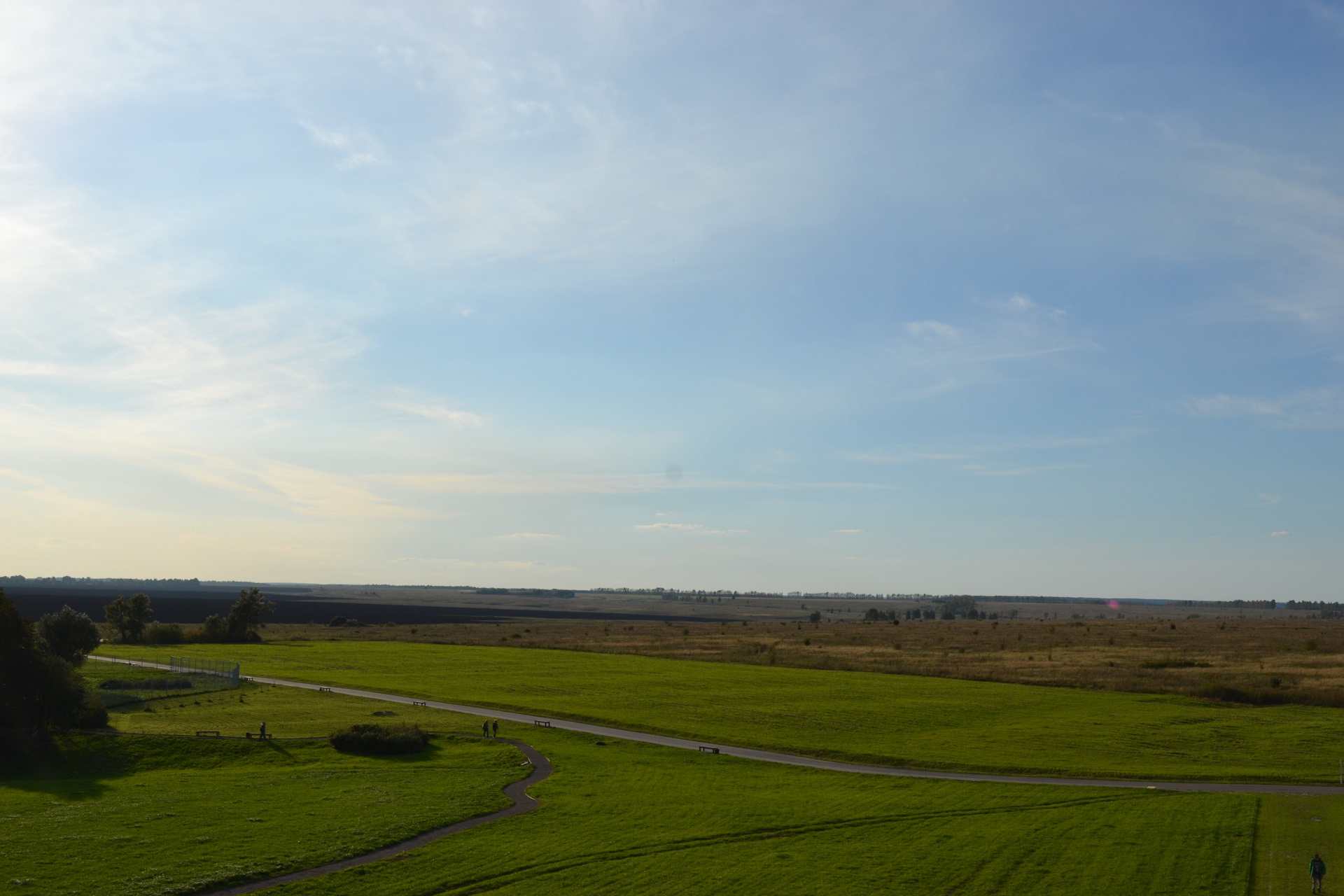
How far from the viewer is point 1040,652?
134 m

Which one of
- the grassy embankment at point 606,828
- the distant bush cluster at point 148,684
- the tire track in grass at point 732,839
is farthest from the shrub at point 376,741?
the distant bush cluster at point 148,684

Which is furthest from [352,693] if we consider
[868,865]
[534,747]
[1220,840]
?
[1220,840]

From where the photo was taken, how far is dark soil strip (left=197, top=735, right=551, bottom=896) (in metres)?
32.4

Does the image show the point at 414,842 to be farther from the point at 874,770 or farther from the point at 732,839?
the point at 874,770

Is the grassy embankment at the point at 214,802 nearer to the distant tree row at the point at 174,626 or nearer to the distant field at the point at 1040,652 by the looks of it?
the distant field at the point at 1040,652

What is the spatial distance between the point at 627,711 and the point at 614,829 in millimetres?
37786

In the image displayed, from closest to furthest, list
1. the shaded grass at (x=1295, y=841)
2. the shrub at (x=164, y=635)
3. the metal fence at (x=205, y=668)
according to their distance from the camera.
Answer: the shaded grass at (x=1295, y=841) < the metal fence at (x=205, y=668) < the shrub at (x=164, y=635)

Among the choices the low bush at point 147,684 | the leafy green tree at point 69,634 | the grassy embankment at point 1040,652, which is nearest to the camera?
the low bush at point 147,684

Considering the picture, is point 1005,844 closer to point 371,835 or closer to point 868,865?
point 868,865

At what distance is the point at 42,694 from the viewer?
61.5 m

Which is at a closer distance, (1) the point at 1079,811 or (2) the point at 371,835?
(2) the point at 371,835

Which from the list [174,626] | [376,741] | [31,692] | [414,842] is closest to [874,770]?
[414,842]

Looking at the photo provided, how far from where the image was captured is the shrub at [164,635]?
155 m

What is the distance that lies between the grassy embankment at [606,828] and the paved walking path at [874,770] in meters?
2.61
